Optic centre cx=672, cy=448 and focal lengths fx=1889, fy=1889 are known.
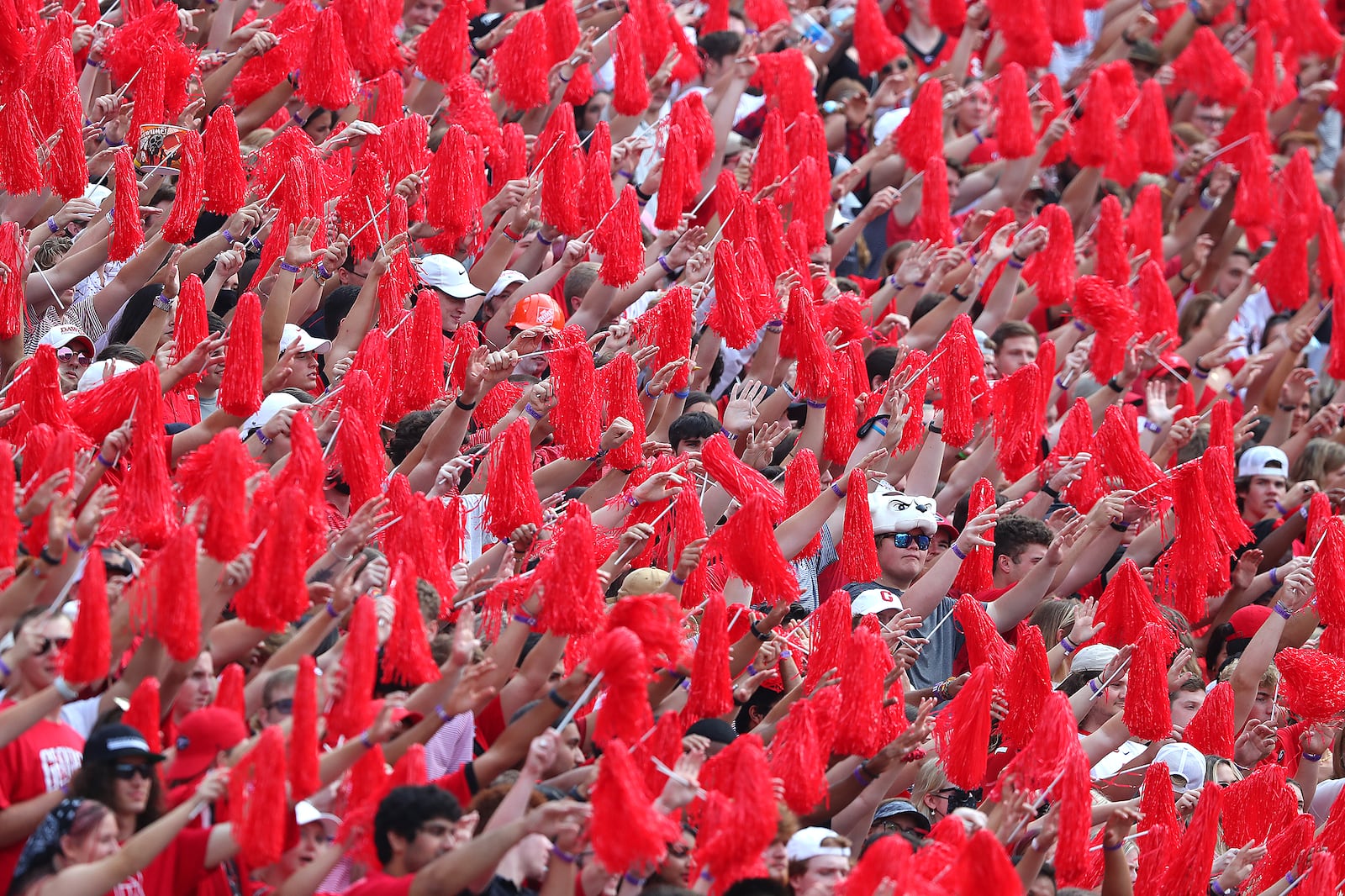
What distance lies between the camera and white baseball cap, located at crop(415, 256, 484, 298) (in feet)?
Result: 27.1

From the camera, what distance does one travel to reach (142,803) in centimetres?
502

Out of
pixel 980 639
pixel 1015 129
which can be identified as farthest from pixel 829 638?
pixel 1015 129

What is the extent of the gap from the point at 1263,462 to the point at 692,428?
3288 millimetres

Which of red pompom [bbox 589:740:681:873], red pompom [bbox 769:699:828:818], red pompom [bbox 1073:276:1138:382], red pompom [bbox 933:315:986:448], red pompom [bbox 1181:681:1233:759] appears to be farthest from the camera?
red pompom [bbox 1073:276:1138:382]

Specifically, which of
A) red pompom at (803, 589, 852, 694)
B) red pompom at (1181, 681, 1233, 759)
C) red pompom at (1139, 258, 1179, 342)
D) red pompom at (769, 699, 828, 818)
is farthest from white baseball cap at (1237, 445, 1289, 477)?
red pompom at (769, 699, 828, 818)

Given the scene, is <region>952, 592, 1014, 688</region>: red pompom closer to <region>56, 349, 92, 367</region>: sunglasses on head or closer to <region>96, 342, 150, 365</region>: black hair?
<region>96, 342, 150, 365</region>: black hair

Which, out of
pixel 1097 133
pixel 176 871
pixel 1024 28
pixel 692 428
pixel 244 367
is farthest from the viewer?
pixel 1024 28

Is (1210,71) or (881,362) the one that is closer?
(881,362)

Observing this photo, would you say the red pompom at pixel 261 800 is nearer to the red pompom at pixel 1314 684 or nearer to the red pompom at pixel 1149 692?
the red pompom at pixel 1149 692

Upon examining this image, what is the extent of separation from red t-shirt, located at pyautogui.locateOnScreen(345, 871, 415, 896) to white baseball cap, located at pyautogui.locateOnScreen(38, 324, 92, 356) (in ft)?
9.68

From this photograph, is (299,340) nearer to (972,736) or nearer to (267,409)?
(267,409)

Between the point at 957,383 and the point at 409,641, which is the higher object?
the point at 409,641

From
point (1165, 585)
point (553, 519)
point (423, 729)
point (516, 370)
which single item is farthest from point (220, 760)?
point (1165, 585)

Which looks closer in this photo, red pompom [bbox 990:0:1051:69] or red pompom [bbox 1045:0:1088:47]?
red pompom [bbox 990:0:1051:69]
